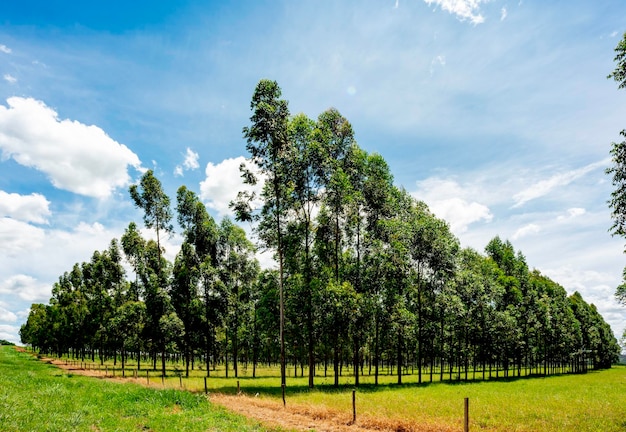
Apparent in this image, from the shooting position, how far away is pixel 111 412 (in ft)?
61.7

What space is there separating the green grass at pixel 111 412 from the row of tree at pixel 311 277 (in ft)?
30.1

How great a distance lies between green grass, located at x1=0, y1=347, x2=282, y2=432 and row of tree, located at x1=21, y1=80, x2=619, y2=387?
9186 mm

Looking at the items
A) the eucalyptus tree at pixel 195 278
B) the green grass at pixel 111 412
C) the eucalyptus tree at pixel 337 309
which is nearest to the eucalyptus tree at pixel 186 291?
the eucalyptus tree at pixel 195 278

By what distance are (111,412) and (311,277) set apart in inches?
794

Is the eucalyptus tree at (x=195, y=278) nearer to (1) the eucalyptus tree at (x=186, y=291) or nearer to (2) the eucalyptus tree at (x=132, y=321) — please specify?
(1) the eucalyptus tree at (x=186, y=291)

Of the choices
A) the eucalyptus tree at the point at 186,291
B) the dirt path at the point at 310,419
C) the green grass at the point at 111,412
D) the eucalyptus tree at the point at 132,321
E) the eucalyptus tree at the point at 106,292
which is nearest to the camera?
the green grass at the point at 111,412

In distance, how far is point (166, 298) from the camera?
4609cm

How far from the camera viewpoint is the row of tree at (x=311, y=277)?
3356 centimetres

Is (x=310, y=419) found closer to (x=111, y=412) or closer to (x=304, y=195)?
(x=111, y=412)

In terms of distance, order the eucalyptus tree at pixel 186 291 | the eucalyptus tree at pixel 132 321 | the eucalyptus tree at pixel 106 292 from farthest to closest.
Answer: the eucalyptus tree at pixel 106 292 < the eucalyptus tree at pixel 186 291 < the eucalyptus tree at pixel 132 321

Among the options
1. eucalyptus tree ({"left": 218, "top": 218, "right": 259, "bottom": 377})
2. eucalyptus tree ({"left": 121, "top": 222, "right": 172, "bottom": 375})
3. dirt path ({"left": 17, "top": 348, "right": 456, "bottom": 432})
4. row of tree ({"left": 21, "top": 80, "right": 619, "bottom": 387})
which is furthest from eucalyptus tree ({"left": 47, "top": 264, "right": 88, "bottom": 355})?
dirt path ({"left": 17, "top": 348, "right": 456, "bottom": 432})

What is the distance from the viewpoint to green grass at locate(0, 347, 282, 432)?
49.8 feet

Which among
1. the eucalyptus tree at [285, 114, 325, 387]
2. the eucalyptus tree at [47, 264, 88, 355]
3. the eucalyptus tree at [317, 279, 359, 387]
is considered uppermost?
the eucalyptus tree at [285, 114, 325, 387]

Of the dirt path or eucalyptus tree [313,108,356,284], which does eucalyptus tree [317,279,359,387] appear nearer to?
eucalyptus tree [313,108,356,284]
